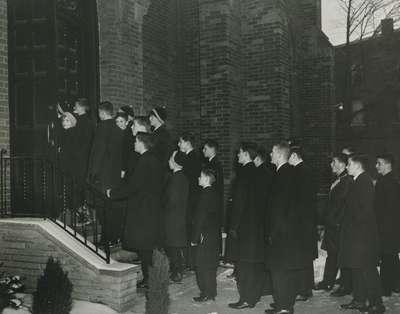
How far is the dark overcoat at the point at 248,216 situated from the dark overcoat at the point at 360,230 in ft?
3.27

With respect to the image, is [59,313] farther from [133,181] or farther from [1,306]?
[133,181]

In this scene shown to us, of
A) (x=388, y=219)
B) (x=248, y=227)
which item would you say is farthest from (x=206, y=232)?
(x=388, y=219)

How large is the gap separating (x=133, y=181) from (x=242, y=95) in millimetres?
5501

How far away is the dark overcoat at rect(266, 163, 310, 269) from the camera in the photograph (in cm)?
532

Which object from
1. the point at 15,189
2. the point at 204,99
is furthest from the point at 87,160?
the point at 204,99

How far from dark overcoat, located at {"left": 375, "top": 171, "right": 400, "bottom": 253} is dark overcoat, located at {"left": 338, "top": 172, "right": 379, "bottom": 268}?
2.41 ft

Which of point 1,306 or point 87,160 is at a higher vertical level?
point 87,160

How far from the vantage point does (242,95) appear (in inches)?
423

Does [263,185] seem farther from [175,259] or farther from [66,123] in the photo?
[66,123]

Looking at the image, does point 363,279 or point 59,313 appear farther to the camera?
point 363,279

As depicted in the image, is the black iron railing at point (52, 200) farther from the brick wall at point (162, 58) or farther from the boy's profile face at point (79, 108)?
the brick wall at point (162, 58)

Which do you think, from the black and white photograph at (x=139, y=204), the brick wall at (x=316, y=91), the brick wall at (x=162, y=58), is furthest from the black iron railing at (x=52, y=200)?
the brick wall at (x=316, y=91)

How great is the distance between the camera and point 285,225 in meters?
5.33

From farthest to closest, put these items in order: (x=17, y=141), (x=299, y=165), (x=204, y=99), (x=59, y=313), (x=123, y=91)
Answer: (x=204, y=99) < (x=123, y=91) < (x=17, y=141) < (x=299, y=165) < (x=59, y=313)
